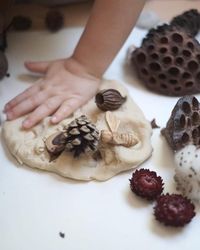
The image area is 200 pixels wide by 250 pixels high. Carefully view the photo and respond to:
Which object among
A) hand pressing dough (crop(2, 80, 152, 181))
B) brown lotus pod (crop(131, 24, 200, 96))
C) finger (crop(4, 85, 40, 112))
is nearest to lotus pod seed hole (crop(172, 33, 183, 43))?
brown lotus pod (crop(131, 24, 200, 96))

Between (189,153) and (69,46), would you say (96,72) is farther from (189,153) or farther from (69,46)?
(189,153)

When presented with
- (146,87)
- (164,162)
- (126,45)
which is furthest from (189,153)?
(126,45)

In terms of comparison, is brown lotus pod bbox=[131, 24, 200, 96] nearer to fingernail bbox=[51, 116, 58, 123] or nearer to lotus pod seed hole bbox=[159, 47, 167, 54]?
lotus pod seed hole bbox=[159, 47, 167, 54]

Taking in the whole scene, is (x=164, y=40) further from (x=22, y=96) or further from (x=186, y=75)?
(x=22, y=96)

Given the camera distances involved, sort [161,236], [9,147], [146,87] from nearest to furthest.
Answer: [161,236], [9,147], [146,87]

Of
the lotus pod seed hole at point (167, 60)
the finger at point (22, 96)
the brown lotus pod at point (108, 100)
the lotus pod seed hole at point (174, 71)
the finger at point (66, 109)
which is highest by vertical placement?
the lotus pod seed hole at point (167, 60)

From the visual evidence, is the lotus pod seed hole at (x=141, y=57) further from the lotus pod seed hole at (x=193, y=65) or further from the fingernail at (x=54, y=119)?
the fingernail at (x=54, y=119)

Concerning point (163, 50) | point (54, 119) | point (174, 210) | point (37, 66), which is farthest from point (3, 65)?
point (174, 210)

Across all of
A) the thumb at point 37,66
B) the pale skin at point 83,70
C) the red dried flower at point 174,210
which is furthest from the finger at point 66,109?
the red dried flower at point 174,210
